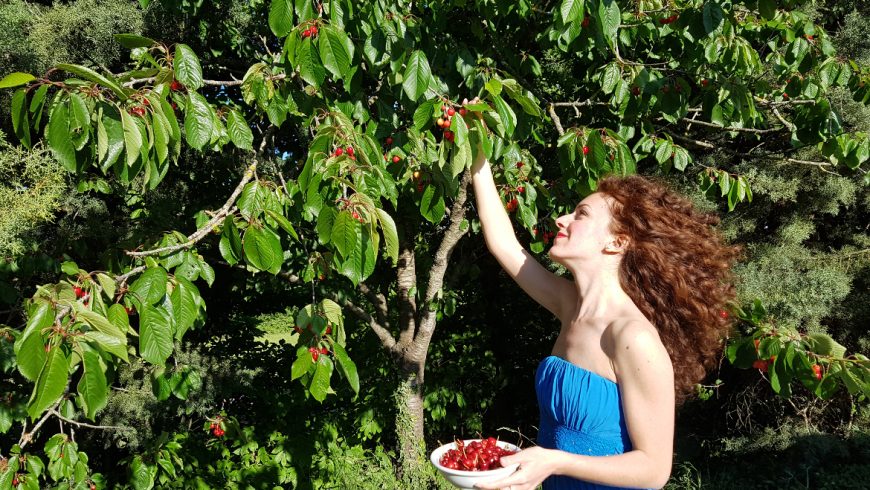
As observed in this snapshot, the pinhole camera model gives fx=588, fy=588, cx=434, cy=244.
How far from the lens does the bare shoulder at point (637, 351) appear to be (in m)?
1.21

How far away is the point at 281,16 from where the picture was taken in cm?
179

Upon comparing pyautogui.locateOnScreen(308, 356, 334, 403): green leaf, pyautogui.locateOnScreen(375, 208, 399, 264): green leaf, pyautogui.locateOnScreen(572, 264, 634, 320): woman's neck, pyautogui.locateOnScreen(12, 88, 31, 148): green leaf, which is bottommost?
pyautogui.locateOnScreen(308, 356, 334, 403): green leaf

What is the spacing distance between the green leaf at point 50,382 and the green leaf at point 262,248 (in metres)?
0.50

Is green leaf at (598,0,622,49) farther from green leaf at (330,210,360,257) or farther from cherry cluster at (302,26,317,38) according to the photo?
green leaf at (330,210,360,257)

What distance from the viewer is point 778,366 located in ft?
6.52

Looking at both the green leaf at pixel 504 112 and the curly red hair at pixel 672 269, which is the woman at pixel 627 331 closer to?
the curly red hair at pixel 672 269

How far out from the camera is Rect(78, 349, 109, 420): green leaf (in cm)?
105

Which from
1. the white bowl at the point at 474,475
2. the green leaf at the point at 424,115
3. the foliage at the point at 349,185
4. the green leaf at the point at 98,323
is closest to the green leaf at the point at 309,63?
the foliage at the point at 349,185

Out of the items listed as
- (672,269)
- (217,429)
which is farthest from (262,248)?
(217,429)

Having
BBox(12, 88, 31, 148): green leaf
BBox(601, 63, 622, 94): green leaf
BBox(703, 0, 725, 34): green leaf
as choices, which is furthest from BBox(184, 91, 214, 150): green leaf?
BBox(601, 63, 622, 94): green leaf

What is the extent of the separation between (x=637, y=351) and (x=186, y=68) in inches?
56.2

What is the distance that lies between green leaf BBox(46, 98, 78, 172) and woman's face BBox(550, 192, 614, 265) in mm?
1077

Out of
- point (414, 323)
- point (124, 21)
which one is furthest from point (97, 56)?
point (414, 323)

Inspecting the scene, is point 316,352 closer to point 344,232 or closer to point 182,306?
point 182,306
